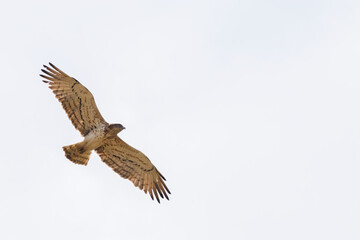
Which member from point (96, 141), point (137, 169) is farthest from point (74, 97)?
point (137, 169)

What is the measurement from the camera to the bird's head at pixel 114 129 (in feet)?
84.6

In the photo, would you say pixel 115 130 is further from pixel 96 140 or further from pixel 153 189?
pixel 153 189

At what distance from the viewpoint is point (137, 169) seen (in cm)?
2694

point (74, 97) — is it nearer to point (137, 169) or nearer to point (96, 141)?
point (96, 141)

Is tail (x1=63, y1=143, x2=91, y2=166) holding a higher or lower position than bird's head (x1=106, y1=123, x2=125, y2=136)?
lower

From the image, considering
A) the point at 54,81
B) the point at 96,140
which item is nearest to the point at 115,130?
the point at 96,140

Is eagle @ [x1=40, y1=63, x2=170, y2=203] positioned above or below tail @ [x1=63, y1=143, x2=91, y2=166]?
above

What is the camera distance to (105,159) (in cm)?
2681

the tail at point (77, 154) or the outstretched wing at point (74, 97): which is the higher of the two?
the outstretched wing at point (74, 97)

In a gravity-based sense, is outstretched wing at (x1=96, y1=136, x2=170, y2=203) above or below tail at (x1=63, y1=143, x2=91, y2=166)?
above

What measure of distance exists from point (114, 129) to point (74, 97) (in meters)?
1.53

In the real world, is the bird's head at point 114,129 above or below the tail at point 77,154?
above

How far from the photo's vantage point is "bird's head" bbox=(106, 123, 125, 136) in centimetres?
2580

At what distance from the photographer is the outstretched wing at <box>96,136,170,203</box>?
87.6 ft
